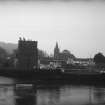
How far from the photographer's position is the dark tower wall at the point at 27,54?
18.9 m

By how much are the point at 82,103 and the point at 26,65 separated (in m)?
13.2

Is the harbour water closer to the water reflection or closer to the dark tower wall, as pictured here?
the water reflection

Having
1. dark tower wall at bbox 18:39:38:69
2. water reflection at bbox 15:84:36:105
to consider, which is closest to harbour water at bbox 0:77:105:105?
→ water reflection at bbox 15:84:36:105

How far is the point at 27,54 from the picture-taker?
1978 cm

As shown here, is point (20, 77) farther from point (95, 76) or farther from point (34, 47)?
point (34, 47)

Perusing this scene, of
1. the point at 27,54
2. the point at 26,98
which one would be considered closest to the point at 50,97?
the point at 26,98

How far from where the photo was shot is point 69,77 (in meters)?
11.6

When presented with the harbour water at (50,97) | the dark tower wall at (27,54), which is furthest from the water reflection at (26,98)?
the dark tower wall at (27,54)

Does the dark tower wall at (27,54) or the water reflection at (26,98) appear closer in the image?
the water reflection at (26,98)

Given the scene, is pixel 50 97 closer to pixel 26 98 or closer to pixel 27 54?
pixel 26 98

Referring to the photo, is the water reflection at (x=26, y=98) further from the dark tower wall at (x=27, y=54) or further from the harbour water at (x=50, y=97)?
the dark tower wall at (x=27, y=54)

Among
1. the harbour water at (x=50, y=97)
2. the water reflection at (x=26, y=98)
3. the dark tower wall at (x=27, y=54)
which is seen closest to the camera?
the water reflection at (x=26, y=98)

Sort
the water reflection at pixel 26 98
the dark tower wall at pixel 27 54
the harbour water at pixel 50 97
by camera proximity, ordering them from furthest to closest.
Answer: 1. the dark tower wall at pixel 27 54
2. the harbour water at pixel 50 97
3. the water reflection at pixel 26 98

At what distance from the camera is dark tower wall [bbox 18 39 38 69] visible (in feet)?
61.9
